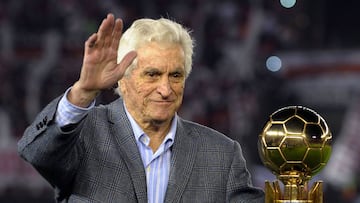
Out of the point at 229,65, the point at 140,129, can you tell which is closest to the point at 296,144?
the point at 140,129

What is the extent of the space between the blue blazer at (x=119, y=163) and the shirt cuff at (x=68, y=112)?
3 cm

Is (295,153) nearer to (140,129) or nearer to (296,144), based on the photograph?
(296,144)

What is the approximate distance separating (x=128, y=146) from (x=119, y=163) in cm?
5

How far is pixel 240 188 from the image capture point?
274 cm

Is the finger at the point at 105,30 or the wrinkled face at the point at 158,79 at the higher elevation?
the finger at the point at 105,30

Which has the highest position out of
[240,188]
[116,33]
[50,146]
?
[116,33]

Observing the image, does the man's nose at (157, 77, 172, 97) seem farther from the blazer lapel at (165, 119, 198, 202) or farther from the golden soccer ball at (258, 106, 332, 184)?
the golden soccer ball at (258, 106, 332, 184)

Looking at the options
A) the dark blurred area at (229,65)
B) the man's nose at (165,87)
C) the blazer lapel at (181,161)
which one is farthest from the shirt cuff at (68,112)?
the dark blurred area at (229,65)

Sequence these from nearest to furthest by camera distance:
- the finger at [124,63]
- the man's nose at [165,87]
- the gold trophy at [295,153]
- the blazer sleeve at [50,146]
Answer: the gold trophy at [295,153]
the finger at [124,63]
the blazer sleeve at [50,146]
the man's nose at [165,87]

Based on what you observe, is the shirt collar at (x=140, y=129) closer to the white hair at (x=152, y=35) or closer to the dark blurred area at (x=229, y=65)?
the white hair at (x=152, y=35)

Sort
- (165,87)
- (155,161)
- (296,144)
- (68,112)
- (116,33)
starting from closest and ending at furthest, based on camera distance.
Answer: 1. (296,144)
2. (116,33)
3. (68,112)
4. (165,87)
5. (155,161)

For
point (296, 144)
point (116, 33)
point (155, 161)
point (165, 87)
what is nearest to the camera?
point (296, 144)

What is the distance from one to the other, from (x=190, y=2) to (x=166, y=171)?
4418 mm

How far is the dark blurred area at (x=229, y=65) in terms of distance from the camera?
6977 millimetres
